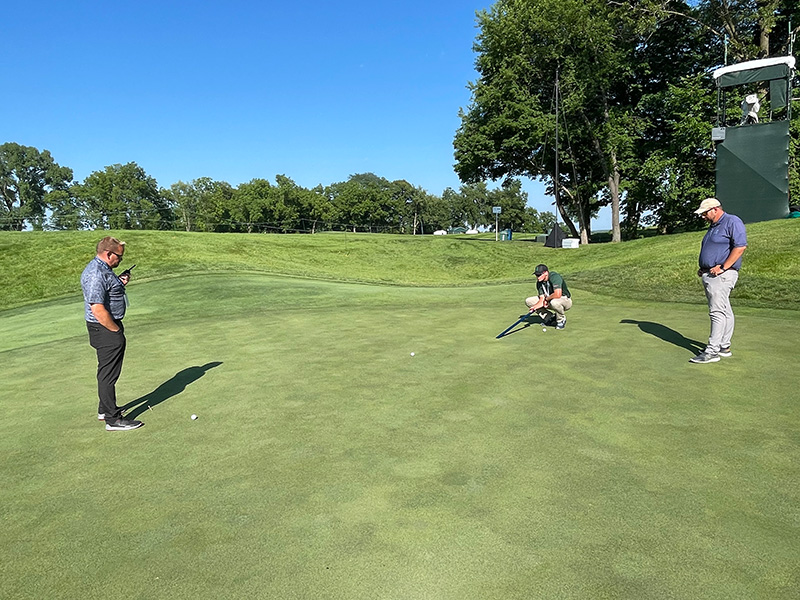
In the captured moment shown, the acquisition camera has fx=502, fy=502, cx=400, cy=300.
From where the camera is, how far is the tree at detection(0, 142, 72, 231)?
101 metres

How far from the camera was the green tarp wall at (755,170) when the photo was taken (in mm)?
22172

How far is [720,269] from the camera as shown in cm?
760

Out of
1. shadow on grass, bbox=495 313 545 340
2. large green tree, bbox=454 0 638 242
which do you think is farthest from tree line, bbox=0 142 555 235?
shadow on grass, bbox=495 313 545 340

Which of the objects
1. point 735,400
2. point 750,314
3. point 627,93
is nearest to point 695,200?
point 627,93

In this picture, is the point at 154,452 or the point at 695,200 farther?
the point at 695,200

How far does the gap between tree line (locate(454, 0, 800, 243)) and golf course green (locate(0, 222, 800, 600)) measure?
101 ft

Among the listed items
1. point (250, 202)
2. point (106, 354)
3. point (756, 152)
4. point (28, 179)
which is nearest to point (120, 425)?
point (106, 354)

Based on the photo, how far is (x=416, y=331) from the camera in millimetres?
10977

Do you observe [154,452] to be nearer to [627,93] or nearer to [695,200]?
[695,200]

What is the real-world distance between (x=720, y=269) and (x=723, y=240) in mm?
449

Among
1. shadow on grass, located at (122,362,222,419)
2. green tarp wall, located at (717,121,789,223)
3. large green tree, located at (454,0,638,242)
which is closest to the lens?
shadow on grass, located at (122,362,222,419)

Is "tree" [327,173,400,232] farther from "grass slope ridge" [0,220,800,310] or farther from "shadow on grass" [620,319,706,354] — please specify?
"shadow on grass" [620,319,706,354]

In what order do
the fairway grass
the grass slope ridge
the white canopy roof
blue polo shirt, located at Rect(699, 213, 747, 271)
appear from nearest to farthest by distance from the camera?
the fairway grass < blue polo shirt, located at Rect(699, 213, 747, 271) < the grass slope ridge < the white canopy roof

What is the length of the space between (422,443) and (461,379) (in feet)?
7.71
